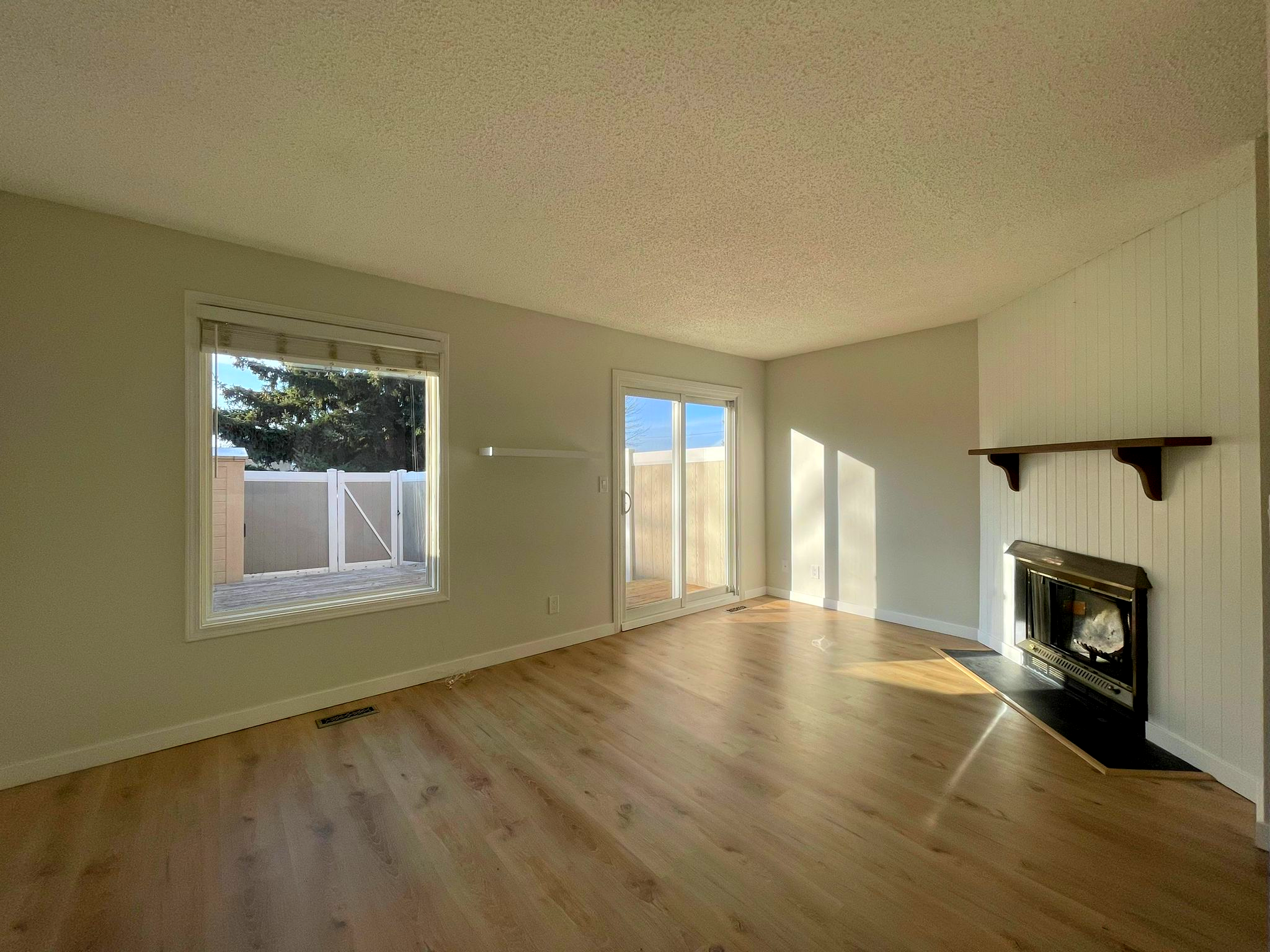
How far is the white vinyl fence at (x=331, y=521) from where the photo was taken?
2.95 meters

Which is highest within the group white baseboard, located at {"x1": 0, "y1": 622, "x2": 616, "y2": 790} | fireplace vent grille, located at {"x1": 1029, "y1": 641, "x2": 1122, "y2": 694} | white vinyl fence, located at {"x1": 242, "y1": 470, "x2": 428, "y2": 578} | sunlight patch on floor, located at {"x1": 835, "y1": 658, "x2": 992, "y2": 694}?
white vinyl fence, located at {"x1": 242, "y1": 470, "x2": 428, "y2": 578}

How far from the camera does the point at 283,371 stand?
2.99 m

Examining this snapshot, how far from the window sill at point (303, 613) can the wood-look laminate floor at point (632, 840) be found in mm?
527

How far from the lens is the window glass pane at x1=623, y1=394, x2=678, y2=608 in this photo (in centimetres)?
469

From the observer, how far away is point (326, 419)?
3.15 metres

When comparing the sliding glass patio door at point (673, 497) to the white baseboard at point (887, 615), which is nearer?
the white baseboard at point (887, 615)

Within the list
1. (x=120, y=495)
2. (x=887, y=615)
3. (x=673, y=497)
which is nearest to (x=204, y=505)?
(x=120, y=495)

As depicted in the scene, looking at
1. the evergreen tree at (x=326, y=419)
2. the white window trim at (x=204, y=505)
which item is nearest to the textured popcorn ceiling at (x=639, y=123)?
the white window trim at (x=204, y=505)

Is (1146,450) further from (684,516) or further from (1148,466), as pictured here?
(684,516)

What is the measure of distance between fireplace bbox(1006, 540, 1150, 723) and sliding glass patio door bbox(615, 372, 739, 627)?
2.52m

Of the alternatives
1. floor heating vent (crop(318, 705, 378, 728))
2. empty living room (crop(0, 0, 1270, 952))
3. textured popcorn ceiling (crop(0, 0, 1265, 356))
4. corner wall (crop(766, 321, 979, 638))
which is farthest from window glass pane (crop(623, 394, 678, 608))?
floor heating vent (crop(318, 705, 378, 728))

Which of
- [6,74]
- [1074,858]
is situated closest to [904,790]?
[1074,858]

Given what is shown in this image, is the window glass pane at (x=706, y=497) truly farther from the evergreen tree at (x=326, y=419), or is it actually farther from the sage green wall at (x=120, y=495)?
the evergreen tree at (x=326, y=419)

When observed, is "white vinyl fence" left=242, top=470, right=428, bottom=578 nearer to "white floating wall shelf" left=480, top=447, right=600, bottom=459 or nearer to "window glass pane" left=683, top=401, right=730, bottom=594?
"white floating wall shelf" left=480, top=447, right=600, bottom=459
